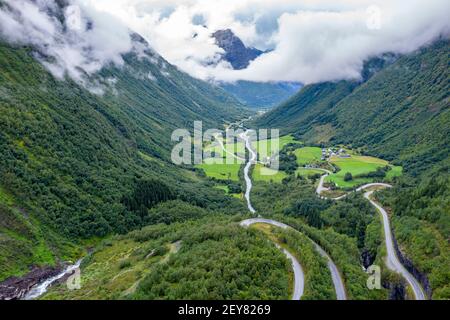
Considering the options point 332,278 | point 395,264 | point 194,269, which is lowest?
point 332,278

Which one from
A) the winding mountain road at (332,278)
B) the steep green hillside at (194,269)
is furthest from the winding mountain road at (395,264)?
the steep green hillside at (194,269)

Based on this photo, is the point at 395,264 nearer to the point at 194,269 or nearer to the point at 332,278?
the point at 332,278

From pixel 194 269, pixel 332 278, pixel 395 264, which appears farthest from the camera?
pixel 395 264

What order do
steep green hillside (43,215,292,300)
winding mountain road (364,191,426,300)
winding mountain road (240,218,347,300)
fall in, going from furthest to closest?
1. winding mountain road (364,191,426,300)
2. winding mountain road (240,218,347,300)
3. steep green hillside (43,215,292,300)

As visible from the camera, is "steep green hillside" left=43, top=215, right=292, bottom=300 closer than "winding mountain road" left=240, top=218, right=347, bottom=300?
Yes

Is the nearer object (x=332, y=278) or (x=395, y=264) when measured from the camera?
(x=332, y=278)

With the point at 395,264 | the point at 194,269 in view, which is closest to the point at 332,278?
the point at 395,264

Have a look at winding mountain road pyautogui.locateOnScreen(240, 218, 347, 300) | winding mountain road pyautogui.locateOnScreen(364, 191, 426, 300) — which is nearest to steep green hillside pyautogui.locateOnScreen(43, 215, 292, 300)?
winding mountain road pyautogui.locateOnScreen(240, 218, 347, 300)

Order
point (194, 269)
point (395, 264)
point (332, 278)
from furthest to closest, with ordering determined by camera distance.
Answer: point (395, 264) < point (332, 278) < point (194, 269)

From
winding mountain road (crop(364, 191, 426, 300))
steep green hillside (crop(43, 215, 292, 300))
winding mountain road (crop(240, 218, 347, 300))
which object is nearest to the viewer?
steep green hillside (crop(43, 215, 292, 300))

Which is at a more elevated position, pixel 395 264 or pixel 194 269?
pixel 395 264

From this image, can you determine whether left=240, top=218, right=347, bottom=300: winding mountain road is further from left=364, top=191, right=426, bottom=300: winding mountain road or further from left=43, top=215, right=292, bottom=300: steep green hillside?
left=364, top=191, right=426, bottom=300: winding mountain road
